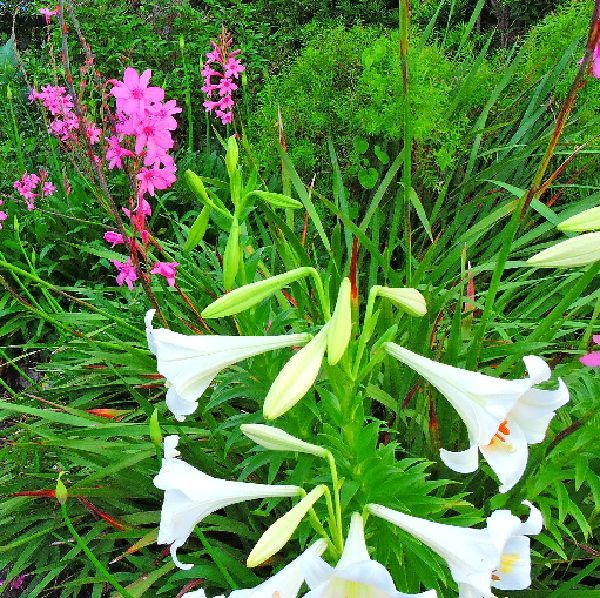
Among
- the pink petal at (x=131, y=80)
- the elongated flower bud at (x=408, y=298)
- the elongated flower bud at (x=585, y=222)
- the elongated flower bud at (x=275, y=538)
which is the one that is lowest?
the elongated flower bud at (x=275, y=538)

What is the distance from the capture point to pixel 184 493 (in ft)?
3.47

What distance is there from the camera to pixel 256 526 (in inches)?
69.5

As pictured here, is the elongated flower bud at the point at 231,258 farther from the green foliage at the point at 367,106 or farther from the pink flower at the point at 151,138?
the green foliage at the point at 367,106

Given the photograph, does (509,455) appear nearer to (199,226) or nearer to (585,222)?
(585,222)

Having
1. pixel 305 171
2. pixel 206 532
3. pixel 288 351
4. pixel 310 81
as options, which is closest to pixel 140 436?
pixel 206 532

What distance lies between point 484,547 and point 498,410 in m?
0.19

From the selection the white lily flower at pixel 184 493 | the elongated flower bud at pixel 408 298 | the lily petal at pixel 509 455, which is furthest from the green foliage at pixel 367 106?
the white lily flower at pixel 184 493

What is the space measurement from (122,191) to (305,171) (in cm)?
114

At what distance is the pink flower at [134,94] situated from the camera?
73.9 inches

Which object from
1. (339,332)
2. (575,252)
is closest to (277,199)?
(339,332)

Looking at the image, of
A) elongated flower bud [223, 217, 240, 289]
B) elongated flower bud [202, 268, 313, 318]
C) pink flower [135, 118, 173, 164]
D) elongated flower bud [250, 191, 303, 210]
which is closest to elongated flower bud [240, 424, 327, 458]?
elongated flower bud [202, 268, 313, 318]

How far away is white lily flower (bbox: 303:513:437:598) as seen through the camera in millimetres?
808

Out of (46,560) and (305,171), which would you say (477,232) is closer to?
(305,171)

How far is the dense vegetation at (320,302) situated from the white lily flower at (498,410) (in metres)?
0.05
